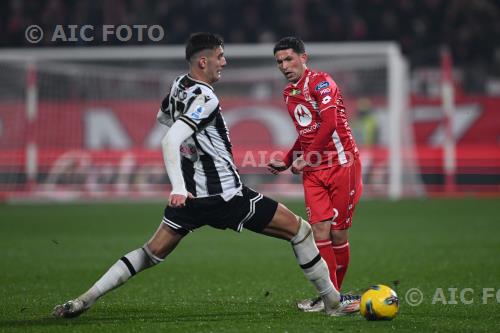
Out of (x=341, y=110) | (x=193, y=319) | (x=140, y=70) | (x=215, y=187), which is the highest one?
(x=140, y=70)

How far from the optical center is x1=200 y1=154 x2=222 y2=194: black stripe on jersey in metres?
6.56

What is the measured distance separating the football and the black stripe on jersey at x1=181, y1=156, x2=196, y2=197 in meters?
1.48

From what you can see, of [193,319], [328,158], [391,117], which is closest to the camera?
[193,319]

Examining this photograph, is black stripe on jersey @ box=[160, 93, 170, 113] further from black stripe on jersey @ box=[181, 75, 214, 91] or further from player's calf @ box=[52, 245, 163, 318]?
player's calf @ box=[52, 245, 163, 318]

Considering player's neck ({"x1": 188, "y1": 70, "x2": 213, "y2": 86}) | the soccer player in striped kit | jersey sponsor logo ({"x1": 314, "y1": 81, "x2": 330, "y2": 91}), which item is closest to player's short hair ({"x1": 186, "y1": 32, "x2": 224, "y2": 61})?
the soccer player in striped kit

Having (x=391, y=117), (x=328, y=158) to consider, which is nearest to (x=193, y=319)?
(x=328, y=158)

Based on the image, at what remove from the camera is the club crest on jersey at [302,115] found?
7.61 m

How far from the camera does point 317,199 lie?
758cm

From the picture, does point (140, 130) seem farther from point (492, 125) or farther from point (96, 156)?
point (492, 125)

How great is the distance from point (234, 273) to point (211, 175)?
3630 millimetres

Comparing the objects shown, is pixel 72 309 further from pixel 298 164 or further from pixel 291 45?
pixel 291 45

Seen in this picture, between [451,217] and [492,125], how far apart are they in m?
5.41

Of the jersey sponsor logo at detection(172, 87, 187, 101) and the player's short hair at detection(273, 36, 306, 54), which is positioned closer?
the jersey sponsor logo at detection(172, 87, 187, 101)

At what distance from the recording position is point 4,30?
2316 cm
